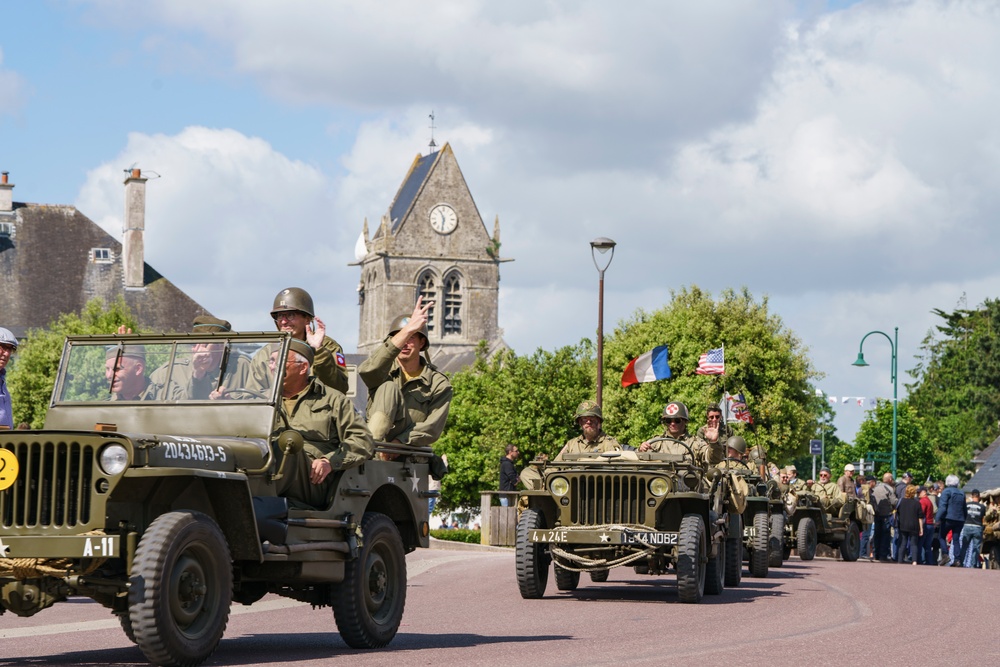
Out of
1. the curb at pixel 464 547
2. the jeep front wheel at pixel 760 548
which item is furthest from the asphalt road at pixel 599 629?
the curb at pixel 464 547

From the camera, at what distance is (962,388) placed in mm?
107375

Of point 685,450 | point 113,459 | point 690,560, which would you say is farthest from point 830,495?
point 113,459

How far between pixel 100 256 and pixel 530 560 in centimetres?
6754

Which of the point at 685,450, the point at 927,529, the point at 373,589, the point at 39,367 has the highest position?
the point at 39,367

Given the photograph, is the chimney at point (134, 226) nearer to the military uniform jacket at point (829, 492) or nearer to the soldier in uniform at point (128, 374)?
the military uniform jacket at point (829, 492)

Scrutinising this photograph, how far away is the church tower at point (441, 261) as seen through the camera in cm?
13162

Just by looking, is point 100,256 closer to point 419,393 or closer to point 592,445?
point 592,445

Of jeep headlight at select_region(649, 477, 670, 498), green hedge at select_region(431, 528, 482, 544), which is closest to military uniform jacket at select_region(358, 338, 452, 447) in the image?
jeep headlight at select_region(649, 477, 670, 498)

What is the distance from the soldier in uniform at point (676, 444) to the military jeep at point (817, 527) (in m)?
9.39

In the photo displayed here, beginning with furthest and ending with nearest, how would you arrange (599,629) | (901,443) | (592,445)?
(901,443), (592,445), (599,629)

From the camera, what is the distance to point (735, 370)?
237ft

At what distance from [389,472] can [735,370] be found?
61.0 meters

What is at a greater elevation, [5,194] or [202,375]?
[5,194]

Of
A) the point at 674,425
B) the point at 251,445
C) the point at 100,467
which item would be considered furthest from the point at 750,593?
the point at 100,467
